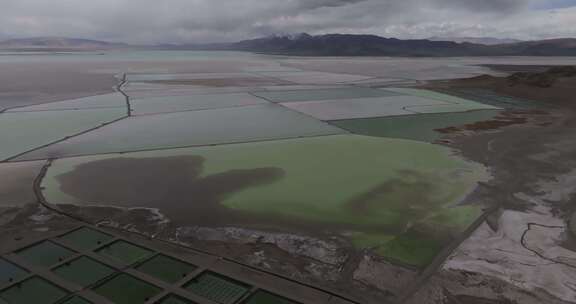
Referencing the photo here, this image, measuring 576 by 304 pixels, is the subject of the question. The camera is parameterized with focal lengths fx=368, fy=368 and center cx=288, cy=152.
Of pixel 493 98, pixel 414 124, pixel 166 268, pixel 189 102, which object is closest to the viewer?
pixel 166 268

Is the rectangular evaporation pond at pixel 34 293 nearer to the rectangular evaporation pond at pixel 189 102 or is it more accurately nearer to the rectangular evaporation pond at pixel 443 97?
the rectangular evaporation pond at pixel 189 102

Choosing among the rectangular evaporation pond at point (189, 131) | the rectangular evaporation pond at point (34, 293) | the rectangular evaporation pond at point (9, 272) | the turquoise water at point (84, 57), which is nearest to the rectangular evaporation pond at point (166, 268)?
the rectangular evaporation pond at point (34, 293)

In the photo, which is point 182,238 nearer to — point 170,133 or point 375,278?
point 375,278

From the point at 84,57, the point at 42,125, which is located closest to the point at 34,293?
the point at 42,125

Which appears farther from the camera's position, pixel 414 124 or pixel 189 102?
pixel 189 102

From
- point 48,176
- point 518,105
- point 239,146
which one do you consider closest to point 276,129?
point 239,146

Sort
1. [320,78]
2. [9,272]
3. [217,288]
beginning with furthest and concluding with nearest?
[320,78], [9,272], [217,288]

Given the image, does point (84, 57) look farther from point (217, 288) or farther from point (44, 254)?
point (217, 288)
